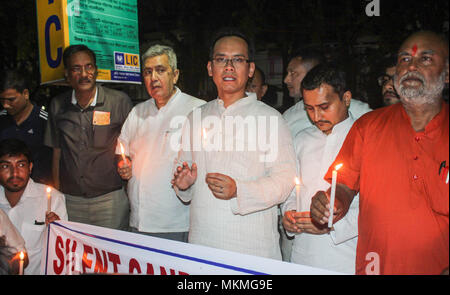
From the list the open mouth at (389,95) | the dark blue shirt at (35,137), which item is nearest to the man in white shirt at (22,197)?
the dark blue shirt at (35,137)

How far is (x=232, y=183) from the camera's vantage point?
2557 mm

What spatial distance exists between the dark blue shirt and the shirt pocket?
0.72 m

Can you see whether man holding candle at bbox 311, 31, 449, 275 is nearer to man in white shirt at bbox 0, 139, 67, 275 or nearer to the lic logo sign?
man in white shirt at bbox 0, 139, 67, 275

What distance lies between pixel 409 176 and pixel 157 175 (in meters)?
2.08

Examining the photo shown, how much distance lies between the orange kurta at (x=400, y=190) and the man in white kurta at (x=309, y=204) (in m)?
0.28

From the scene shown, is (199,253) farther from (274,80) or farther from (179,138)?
(274,80)

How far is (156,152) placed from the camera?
A: 3494 mm

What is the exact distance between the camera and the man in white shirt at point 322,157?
265cm

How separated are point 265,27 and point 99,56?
13.5 ft

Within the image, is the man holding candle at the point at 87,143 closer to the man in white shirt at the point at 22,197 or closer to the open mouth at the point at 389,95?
the man in white shirt at the point at 22,197

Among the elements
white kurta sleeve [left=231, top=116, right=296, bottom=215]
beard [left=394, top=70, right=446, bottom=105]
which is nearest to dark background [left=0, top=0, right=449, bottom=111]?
white kurta sleeve [left=231, top=116, right=296, bottom=215]

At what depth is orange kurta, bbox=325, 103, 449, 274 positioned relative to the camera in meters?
1.97

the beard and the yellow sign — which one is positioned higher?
the yellow sign

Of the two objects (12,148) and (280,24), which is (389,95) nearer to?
(12,148)
